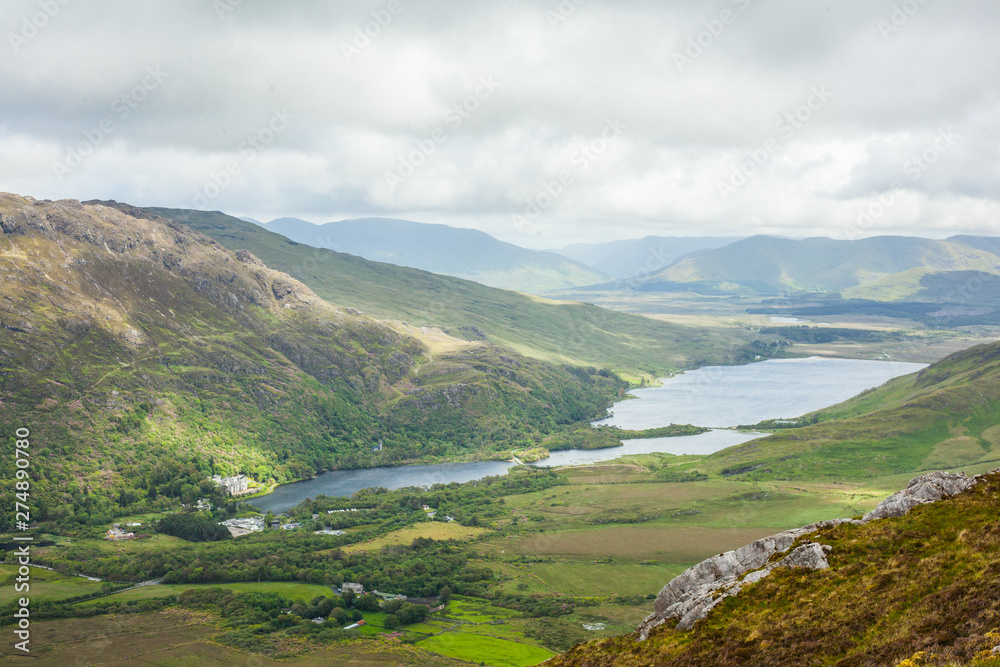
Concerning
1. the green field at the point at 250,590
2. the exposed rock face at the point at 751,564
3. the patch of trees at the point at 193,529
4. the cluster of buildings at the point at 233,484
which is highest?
the exposed rock face at the point at 751,564

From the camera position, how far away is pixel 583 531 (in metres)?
134

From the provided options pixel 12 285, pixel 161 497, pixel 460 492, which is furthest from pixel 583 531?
pixel 12 285

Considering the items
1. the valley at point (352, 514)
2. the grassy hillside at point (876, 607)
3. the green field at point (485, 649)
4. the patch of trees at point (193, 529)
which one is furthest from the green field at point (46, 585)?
the grassy hillside at point (876, 607)

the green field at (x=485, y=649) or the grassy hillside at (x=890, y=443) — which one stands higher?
the grassy hillside at (x=890, y=443)

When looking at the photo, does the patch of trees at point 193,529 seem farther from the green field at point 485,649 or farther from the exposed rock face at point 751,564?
the exposed rock face at point 751,564

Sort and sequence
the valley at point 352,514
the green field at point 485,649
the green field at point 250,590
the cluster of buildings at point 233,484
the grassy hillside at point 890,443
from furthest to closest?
the cluster of buildings at point 233,484 → the grassy hillside at point 890,443 → the green field at point 250,590 → the valley at point 352,514 → the green field at point 485,649

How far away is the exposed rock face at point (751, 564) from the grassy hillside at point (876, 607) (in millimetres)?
823

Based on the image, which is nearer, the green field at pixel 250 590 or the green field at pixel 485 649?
the green field at pixel 485 649

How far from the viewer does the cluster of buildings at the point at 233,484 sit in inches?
6604

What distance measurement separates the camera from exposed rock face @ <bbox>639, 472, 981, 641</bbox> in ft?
123

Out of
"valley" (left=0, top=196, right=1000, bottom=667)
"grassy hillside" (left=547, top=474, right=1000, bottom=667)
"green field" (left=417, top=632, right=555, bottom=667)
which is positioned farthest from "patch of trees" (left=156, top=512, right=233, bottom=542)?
"grassy hillside" (left=547, top=474, right=1000, bottom=667)

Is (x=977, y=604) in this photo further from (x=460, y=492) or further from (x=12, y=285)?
(x=12, y=285)

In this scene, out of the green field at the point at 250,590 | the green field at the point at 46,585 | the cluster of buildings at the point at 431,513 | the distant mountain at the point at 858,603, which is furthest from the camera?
the cluster of buildings at the point at 431,513

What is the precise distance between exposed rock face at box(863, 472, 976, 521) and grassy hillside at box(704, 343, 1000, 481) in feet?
423
